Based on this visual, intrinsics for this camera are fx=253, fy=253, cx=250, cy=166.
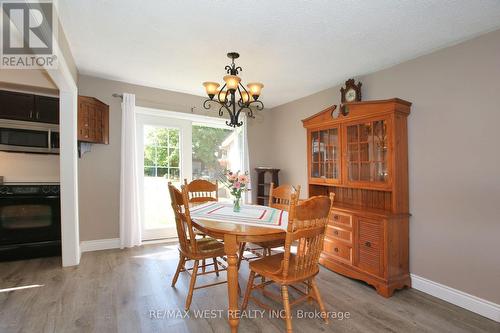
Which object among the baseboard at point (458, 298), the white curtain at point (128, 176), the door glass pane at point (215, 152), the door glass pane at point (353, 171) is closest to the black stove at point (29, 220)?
the white curtain at point (128, 176)

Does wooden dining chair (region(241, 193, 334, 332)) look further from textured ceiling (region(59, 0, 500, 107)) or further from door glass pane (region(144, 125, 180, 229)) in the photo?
door glass pane (region(144, 125, 180, 229))

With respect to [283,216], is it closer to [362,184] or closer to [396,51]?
[362,184]

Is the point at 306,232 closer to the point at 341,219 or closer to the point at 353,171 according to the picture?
the point at 341,219

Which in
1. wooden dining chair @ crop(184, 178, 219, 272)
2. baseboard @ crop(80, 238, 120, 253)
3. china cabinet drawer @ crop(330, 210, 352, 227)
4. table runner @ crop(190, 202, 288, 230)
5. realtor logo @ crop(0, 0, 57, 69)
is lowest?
baseboard @ crop(80, 238, 120, 253)

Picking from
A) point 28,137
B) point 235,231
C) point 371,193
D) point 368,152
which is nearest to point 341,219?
point 371,193

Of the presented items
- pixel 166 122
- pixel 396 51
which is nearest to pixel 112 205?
pixel 166 122

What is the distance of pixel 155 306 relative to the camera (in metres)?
2.20

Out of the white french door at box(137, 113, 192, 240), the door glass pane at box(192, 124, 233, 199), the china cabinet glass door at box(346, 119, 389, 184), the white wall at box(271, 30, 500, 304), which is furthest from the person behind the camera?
the door glass pane at box(192, 124, 233, 199)

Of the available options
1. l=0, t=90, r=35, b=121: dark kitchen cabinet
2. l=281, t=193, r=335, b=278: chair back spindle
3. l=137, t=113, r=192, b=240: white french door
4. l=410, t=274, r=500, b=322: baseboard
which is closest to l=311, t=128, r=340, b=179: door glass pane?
l=410, t=274, r=500, b=322: baseboard

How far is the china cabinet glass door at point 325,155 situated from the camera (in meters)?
3.23

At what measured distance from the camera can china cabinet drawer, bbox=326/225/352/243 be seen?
2.82 m

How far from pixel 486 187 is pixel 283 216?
177 cm

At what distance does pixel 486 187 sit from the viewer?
2.19 metres

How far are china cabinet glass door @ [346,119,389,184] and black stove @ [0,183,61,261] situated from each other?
3826 mm
